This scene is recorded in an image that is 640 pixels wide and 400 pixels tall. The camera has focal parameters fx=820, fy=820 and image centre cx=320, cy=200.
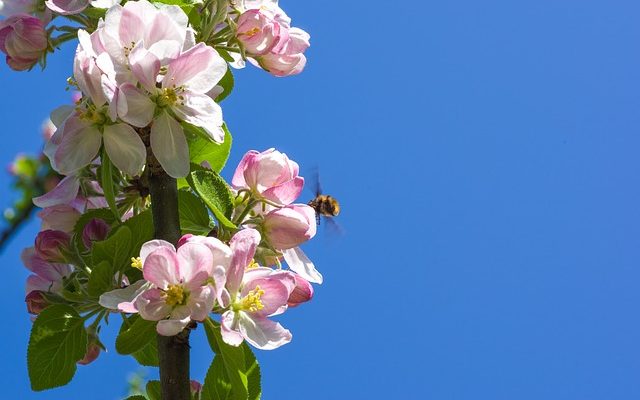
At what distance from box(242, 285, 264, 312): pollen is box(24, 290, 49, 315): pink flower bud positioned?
1.63 ft

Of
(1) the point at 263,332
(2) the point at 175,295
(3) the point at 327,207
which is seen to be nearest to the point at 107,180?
(2) the point at 175,295

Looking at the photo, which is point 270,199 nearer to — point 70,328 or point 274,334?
point 274,334

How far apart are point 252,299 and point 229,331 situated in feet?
0.24

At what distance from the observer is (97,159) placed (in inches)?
69.1

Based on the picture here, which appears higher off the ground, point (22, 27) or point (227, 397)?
point (22, 27)

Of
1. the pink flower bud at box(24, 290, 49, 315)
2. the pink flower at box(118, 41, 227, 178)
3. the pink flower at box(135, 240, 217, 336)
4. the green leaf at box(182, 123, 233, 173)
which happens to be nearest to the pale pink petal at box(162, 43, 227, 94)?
the pink flower at box(118, 41, 227, 178)

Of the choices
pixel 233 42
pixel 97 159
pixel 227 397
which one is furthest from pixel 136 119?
pixel 227 397

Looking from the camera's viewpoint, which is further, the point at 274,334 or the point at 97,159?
the point at 97,159

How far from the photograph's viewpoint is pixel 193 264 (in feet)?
4.79

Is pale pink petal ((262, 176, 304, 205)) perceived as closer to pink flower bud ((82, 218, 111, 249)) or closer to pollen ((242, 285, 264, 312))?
pollen ((242, 285, 264, 312))

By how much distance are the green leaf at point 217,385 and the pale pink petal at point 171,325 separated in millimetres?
242

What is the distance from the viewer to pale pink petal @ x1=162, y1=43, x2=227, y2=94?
154 cm

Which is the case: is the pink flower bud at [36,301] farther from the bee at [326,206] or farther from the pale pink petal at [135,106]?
the bee at [326,206]

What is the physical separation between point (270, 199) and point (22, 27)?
26.7 inches
